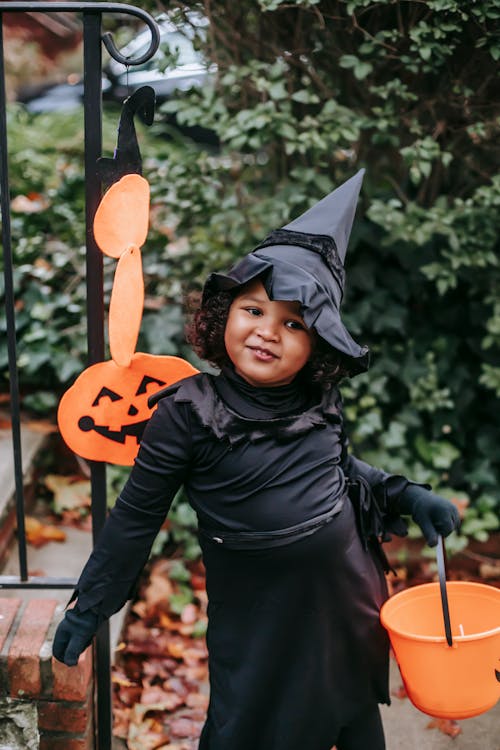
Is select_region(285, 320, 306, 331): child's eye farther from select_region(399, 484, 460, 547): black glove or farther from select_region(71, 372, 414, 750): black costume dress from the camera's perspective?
select_region(399, 484, 460, 547): black glove

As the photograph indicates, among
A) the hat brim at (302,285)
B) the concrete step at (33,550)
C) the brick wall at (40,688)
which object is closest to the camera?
the hat brim at (302,285)

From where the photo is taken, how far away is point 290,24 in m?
2.91

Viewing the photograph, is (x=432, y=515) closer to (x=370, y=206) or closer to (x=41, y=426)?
(x=370, y=206)

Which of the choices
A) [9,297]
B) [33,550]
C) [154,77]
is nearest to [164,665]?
[33,550]

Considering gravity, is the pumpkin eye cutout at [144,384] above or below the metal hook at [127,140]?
below

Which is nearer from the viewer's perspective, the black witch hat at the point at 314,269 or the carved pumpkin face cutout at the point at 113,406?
the black witch hat at the point at 314,269

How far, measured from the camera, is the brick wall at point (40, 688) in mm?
1925

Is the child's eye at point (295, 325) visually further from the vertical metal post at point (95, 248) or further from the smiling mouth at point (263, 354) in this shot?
the vertical metal post at point (95, 248)

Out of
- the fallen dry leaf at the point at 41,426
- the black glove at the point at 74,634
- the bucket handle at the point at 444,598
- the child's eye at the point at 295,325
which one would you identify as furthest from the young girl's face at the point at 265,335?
the fallen dry leaf at the point at 41,426

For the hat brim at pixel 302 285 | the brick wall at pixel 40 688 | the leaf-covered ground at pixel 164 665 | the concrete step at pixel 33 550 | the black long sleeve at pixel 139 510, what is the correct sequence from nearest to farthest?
the hat brim at pixel 302 285 → the black long sleeve at pixel 139 510 → the brick wall at pixel 40 688 → the leaf-covered ground at pixel 164 665 → the concrete step at pixel 33 550

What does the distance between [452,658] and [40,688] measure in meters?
0.97

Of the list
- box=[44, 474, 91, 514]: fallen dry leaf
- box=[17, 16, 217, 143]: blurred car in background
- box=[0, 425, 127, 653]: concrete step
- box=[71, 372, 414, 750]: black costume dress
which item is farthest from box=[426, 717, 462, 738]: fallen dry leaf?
box=[17, 16, 217, 143]: blurred car in background

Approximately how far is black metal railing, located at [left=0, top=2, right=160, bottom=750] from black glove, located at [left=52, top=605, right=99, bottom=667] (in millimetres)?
257

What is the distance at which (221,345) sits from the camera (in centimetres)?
182
